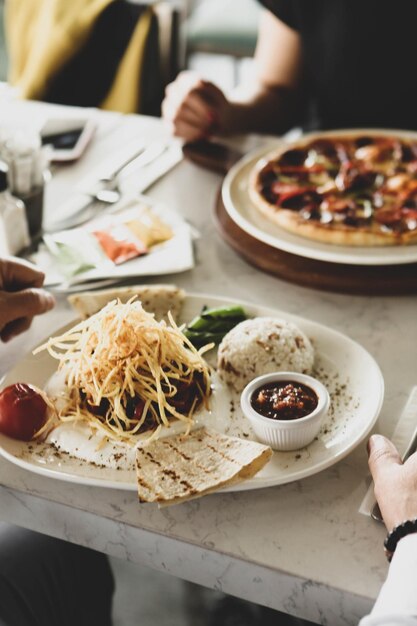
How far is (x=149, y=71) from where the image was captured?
3363 millimetres

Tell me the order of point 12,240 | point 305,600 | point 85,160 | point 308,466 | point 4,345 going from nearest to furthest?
point 305,600, point 308,466, point 4,345, point 12,240, point 85,160

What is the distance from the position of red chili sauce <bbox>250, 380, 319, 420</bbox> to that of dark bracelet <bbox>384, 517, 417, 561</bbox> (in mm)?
252

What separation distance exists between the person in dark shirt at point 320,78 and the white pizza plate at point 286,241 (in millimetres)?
393

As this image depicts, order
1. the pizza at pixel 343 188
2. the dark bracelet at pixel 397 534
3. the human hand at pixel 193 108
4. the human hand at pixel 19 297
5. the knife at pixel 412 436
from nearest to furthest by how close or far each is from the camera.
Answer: the dark bracelet at pixel 397 534 → the knife at pixel 412 436 → the human hand at pixel 19 297 → the pizza at pixel 343 188 → the human hand at pixel 193 108

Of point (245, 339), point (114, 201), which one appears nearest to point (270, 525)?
point (245, 339)

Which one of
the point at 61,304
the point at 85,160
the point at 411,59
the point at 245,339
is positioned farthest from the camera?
the point at 411,59

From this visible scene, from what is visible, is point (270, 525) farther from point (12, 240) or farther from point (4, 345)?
point (12, 240)

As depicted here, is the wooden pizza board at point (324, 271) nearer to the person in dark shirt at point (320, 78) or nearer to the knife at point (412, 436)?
the knife at point (412, 436)

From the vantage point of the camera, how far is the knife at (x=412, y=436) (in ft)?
3.81

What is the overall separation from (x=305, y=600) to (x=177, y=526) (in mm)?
221

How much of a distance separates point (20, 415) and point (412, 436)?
66 cm

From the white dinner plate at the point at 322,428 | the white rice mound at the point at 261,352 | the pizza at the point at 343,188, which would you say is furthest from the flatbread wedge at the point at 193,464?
the pizza at the point at 343,188

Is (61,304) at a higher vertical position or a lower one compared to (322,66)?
A: lower

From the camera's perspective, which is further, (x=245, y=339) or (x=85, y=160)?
(x=85, y=160)
